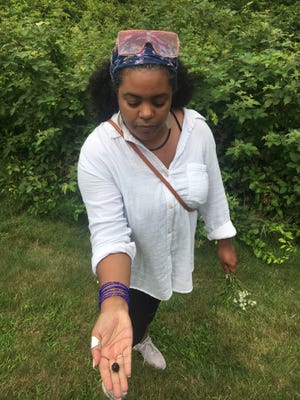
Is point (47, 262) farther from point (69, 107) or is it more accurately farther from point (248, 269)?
point (248, 269)

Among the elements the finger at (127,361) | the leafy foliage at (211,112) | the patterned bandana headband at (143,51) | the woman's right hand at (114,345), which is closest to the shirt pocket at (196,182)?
the patterned bandana headband at (143,51)

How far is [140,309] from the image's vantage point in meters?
2.46

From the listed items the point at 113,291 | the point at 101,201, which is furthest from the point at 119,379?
the point at 101,201

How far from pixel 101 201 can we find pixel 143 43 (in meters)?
0.64

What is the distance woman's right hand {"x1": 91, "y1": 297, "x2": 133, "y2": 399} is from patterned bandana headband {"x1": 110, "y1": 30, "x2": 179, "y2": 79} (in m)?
0.89

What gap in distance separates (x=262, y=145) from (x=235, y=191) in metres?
0.51

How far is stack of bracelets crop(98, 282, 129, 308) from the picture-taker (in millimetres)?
1604

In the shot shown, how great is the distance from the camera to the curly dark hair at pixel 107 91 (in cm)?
197

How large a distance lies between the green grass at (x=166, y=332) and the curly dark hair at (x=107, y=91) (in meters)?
1.58

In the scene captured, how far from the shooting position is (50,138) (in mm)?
4332

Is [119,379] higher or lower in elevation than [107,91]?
lower

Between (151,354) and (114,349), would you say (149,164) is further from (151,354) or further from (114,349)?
(151,354)

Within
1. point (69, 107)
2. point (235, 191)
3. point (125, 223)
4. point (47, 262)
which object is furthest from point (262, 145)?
point (125, 223)

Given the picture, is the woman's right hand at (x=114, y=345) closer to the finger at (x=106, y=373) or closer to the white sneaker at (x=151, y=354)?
the finger at (x=106, y=373)
